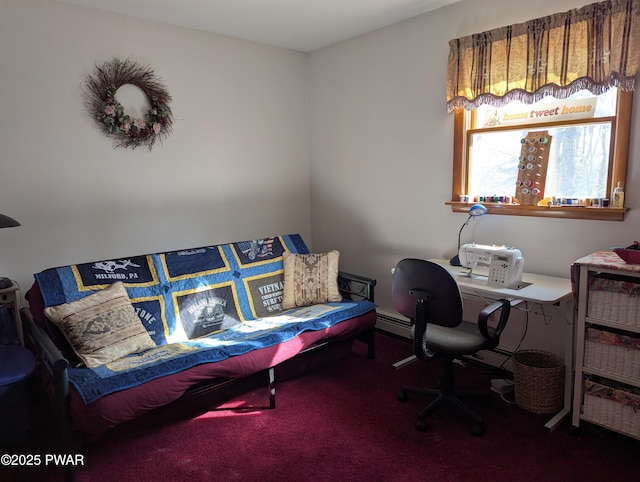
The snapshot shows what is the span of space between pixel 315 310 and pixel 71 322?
1487 millimetres

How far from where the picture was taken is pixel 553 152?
9.00ft

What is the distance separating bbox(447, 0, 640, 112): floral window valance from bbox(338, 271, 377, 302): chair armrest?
4.39 feet

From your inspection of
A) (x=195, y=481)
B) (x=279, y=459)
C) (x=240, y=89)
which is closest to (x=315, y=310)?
(x=279, y=459)

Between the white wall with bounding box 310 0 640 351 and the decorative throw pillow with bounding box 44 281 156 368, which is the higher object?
the white wall with bounding box 310 0 640 351

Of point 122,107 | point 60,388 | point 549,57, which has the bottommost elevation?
point 60,388

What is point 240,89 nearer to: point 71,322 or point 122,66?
point 122,66

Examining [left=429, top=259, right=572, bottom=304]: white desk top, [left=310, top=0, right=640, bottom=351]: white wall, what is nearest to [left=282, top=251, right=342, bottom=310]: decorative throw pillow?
[left=310, top=0, right=640, bottom=351]: white wall

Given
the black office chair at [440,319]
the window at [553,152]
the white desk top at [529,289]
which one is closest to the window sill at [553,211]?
the window at [553,152]

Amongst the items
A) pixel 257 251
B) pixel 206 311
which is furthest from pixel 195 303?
pixel 257 251

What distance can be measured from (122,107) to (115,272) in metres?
1.18

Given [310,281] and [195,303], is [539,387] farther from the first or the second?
[195,303]

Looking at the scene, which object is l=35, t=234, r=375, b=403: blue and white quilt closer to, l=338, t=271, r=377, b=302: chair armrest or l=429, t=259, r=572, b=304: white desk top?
l=338, t=271, r=377, b=302: chair armrest

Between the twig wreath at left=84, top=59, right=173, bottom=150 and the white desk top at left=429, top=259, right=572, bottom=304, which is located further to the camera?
the twig wreath at left=84, top=59, right=173, bottom=150

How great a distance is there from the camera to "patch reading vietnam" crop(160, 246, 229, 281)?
9.90 ft
